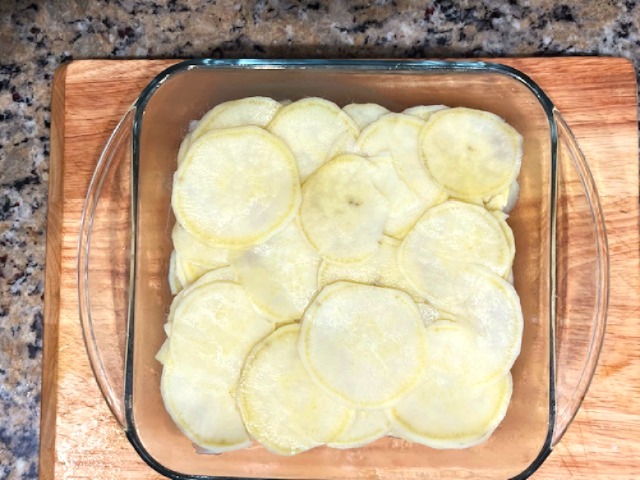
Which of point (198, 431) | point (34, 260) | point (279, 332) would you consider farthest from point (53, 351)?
point (279, 332)

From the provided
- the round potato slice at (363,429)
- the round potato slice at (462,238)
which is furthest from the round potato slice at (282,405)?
the round potato slice at (462,238)

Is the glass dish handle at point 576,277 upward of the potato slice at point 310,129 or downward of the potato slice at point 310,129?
downward

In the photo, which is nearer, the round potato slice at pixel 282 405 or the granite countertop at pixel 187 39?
the round potato slice at pixel 282 405

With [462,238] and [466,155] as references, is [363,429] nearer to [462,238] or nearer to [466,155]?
[462,238]

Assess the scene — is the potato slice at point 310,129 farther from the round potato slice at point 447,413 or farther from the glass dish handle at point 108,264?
the round potato slice at point 447,413

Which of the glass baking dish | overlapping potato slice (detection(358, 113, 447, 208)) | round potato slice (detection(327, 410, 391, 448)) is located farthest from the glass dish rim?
round potato slice (detection(327, 410, 391, 448))

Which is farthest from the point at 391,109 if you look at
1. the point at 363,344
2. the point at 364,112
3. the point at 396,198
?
the point at 363,344
